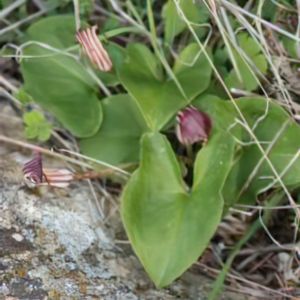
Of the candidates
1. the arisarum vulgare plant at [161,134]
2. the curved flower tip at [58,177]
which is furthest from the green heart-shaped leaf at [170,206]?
the curved flower tip at [58,177]

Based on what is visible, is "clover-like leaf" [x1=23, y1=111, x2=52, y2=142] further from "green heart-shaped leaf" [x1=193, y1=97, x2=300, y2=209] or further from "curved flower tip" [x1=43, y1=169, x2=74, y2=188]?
"green heart-shaped leaf" [x1=193, y1=97, x2=300, y2=209]

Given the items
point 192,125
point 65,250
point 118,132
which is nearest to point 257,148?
point 192,125

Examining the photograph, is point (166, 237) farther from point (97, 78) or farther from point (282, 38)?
point (282, 38)

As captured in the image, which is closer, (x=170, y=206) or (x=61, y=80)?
(x=170, y=206)

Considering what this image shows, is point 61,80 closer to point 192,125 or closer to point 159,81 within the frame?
point 159,81

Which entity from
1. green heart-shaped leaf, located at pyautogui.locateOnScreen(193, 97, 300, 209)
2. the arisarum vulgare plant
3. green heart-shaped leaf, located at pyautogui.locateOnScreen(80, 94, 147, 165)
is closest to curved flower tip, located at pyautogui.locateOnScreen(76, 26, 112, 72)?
the arisarum vulgare plant

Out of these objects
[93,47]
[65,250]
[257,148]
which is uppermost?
[93,47]
